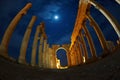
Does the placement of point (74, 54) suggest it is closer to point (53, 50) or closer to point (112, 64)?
point (53, 50)

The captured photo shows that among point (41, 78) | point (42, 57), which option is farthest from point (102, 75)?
point (42, 57)

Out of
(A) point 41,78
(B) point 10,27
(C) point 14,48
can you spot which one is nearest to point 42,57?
(B) point 10,27

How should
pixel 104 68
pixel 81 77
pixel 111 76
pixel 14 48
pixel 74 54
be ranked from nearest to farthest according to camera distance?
pixel 111 76 → pixel 81 77 → pixel 104 68 → pixel 74 54 → pixel 14 48

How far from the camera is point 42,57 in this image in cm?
2205

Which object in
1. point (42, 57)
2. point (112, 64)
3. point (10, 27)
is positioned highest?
point (10, 27)

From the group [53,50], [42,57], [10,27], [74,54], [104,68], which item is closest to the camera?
[104,68]

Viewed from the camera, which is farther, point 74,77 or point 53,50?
point 53,50

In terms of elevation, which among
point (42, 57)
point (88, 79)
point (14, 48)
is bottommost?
point (88, 79)

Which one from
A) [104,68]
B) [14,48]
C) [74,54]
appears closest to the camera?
[104,68]

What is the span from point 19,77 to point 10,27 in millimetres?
8314

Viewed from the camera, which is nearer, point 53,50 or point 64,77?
point 64,77

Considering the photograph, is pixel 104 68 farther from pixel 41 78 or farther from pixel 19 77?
pixel 19 77

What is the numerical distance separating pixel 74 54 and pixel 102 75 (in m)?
23.7

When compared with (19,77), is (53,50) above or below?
above
